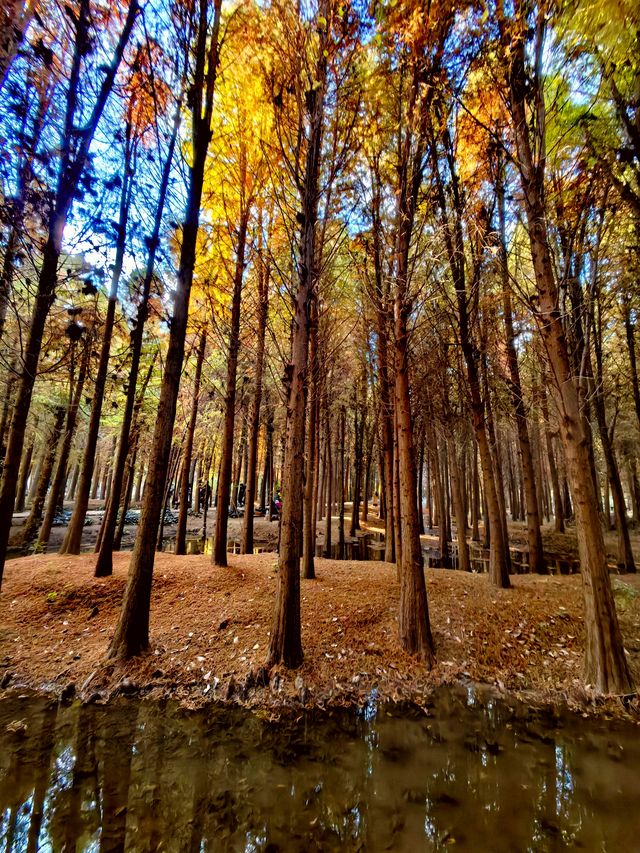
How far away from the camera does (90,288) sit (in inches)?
214

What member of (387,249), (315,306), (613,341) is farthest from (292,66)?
(613,341)

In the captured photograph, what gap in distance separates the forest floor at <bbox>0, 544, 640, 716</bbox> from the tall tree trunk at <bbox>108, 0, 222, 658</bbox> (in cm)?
45

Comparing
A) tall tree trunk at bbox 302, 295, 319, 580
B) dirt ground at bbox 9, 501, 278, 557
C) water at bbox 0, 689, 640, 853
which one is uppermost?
tall tree trunk at bbox 302, 295, 319, 580

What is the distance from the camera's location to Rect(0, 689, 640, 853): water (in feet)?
Result: 8.36

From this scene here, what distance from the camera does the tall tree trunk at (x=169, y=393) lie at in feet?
16.4

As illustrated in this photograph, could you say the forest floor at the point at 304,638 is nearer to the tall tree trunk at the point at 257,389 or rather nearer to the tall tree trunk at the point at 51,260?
the tall tree trunk at the point at 51,260

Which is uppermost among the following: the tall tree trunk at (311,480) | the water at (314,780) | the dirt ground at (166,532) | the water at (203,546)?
the tall tree trunk at (311,480)

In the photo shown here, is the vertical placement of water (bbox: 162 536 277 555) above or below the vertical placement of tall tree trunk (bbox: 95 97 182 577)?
below

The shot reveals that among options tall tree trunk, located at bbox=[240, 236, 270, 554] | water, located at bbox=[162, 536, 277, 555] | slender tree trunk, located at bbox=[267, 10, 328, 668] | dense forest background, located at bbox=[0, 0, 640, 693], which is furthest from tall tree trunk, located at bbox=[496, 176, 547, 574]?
water, located at bbox=[162, 536, 277, 555]

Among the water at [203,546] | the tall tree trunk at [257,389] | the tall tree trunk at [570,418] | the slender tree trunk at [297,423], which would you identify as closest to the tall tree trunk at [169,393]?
the slender tree trunk at [297,423]

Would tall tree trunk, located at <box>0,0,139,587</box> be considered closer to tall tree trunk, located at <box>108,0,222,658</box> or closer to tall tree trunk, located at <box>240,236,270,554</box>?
tall tree trunk, located at <box>108,0,222,658</box>

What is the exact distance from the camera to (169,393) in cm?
530

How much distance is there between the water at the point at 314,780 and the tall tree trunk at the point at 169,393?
0.96 metres

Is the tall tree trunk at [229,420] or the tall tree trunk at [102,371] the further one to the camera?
the tall tree trunk at [229,420]
